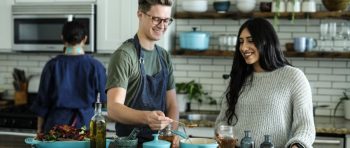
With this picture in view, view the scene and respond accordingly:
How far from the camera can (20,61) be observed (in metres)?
5.49

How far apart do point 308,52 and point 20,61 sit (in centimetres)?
322

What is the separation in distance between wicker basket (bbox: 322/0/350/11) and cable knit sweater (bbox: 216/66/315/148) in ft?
6.28

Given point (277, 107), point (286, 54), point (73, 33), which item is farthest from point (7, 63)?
point (277, 107)

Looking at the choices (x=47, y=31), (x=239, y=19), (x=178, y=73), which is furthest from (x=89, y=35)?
(x=239, y=19)

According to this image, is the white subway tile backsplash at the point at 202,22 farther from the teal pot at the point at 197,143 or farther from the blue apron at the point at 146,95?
the teal pot at the point at 197,143

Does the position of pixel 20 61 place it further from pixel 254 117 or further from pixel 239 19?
pixel 254 117

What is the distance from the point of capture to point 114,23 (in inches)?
185

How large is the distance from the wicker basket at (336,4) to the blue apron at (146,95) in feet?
7.22

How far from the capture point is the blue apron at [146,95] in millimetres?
A: 2736

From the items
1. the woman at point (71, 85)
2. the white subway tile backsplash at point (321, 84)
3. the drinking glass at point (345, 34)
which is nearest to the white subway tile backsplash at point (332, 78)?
the white subway tile backsplash at point (321, 84)

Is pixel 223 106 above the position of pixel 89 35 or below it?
below

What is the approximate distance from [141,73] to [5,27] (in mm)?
2823

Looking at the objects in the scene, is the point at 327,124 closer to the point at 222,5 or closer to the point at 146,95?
the point at 222,5

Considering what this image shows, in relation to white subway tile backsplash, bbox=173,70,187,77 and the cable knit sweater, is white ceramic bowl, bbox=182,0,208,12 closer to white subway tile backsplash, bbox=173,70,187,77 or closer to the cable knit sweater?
white subway tile backsplash, bbox=173,70,187,77
